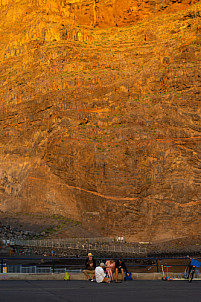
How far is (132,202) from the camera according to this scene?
56.7m

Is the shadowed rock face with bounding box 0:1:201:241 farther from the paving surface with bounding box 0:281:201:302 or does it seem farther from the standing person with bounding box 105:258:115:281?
the paving surface with bounding box 0:281:201:302

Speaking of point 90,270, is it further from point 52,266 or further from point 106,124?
point 106,124

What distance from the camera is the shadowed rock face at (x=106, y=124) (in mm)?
56375

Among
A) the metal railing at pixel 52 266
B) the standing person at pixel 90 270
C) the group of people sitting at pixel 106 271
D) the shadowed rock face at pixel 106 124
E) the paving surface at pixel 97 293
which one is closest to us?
the paving surface at pixel 97 293

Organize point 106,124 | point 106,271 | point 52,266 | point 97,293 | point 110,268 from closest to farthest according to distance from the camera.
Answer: point 97,293 → point 110,268 → point 106,271 → point 52,266 → point 106,124

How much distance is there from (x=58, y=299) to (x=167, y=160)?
47854 millimetres

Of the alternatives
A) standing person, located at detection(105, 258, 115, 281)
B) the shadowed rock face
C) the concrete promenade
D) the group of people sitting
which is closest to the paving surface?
the group of people sitting

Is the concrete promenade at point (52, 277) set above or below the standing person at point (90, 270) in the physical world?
below

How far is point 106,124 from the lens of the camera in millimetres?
64438

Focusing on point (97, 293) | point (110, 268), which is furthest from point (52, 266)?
point (97, 293)

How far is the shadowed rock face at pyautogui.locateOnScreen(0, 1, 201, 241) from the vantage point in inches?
2219

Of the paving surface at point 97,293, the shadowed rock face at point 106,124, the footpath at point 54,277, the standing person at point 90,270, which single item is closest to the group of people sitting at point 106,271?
the standing person at point 90,270

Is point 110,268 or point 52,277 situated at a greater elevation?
point 110,268

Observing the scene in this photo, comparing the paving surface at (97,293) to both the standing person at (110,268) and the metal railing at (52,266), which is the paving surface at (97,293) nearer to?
the standing person at (110,268)
